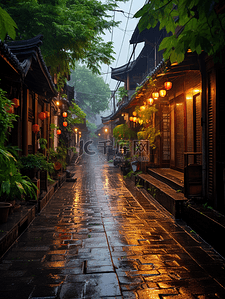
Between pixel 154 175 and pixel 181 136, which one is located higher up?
pixel 181 136

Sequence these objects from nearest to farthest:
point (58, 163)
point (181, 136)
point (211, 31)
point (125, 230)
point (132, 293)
→ 1. point (211, 31)
2. point (132, 293)
3. point (125, 230)
4. point (181, 136)
5. point (58, 163)

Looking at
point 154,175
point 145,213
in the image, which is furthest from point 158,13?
point 154,175

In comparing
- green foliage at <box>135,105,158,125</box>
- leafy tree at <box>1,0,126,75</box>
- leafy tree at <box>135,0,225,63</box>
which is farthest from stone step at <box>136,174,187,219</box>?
leafy tree at <box>1,0,126,75</box>

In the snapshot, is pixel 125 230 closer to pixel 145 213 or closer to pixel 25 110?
pixel 145 213

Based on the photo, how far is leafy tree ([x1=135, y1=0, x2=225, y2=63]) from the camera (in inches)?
116

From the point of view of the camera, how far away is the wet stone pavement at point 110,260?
3.50 meters

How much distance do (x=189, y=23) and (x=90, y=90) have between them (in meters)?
56.1

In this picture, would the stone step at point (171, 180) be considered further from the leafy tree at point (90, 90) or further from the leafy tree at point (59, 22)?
the leafy tree at point (90, 90)

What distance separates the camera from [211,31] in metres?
3.06

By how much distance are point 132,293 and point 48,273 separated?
150 centimetres

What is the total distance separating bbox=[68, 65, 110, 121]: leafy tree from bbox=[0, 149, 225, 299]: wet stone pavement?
50.6 metres

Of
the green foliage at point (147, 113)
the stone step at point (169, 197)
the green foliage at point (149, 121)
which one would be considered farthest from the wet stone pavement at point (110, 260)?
the green foliage at point (147, 113)

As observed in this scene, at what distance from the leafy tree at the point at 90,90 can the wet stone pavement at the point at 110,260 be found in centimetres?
5062

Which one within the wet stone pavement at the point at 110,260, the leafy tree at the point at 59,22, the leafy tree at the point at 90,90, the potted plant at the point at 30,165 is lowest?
the wet stone pavement at the point at 110,260
